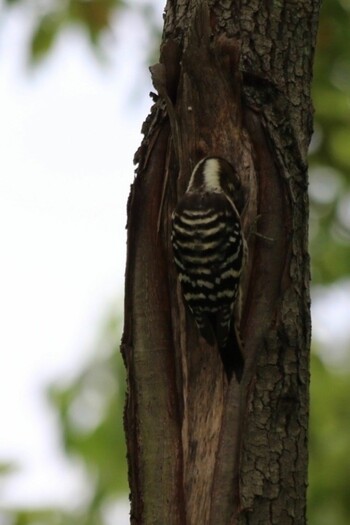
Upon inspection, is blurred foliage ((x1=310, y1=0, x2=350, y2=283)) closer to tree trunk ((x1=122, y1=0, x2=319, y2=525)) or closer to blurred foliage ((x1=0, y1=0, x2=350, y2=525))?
blurred foliage ((x1=0, y1=0, x2=350, y2=525))

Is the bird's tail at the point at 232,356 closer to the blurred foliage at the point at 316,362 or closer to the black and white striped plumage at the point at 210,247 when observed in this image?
the black and white striped plumage at the point at 210,247

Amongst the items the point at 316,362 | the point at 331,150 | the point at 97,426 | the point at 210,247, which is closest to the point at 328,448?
the point at 316,362

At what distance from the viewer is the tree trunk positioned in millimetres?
4898

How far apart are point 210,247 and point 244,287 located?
0.87ft

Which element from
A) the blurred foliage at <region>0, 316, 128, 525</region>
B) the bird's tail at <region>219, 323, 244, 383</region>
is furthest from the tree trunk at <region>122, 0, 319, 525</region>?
the blurred foliage at <region>0, 316, 128, 525</region>

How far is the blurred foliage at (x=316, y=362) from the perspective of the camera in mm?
8609

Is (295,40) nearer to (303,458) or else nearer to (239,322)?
(239,322)

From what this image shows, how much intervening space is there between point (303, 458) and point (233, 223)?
1036 millimetres

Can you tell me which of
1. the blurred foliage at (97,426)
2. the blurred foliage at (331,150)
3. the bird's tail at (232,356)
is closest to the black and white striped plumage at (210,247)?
the bird's tail at (232,356)

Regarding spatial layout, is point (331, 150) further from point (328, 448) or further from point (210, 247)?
point (210, 247)

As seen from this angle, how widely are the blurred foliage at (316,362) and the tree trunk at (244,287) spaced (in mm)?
3125

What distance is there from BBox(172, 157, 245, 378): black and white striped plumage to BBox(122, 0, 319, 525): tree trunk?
0.06 metres

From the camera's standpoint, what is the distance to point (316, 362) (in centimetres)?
895

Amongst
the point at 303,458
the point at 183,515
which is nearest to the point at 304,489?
the point at 303,458
